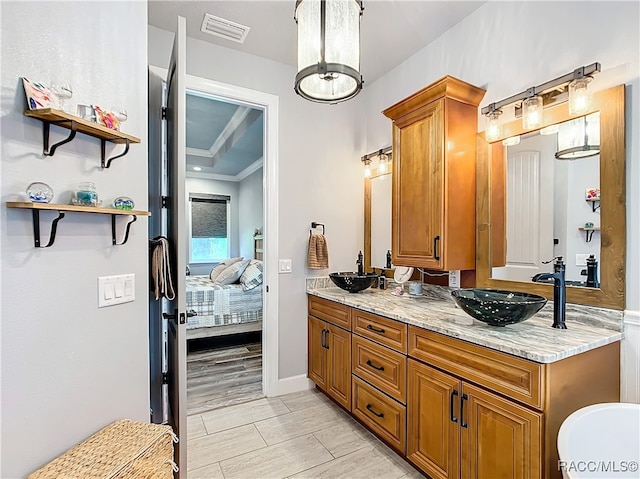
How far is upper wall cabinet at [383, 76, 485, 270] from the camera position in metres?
2.15

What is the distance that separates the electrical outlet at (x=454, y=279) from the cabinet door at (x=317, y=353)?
1.09 metres

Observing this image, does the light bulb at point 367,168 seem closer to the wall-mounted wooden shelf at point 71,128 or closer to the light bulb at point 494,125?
the light bulb at point 494,125

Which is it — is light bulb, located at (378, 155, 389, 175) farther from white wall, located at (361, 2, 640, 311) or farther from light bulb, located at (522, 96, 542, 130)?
light bulb, located at (522, 96, 542, 130)

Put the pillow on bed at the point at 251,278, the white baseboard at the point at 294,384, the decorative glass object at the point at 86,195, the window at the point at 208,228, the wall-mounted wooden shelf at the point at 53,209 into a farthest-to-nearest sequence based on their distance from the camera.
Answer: the window at the point at 208,228 < the pillow on bed at the point at 251,278 < the white baseboard at the point at 294,384 < the decorative glass object at the point at 86,195 < the wall-mounted wooden shelf at the point at 53,209

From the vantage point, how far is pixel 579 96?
1694 millimetres

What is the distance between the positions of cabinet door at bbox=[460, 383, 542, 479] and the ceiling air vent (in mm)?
2772

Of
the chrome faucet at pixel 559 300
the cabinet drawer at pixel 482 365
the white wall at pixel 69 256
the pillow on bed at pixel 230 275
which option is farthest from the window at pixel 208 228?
the chrome faucet at pixel 559 300

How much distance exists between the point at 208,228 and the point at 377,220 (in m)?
4.72

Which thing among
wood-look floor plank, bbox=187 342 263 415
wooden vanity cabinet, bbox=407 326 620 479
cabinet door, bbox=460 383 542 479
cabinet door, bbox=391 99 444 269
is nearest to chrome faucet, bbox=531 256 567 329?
wooden vanity cabinet, bbox=407 326 620 479

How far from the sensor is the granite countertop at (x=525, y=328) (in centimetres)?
136

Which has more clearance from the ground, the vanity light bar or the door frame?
the vanity light bar

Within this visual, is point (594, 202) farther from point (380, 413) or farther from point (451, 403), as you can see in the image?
point (380, 413)

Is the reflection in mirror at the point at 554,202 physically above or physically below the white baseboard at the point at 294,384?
above

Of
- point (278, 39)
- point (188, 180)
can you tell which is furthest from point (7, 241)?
point (188, 180)
